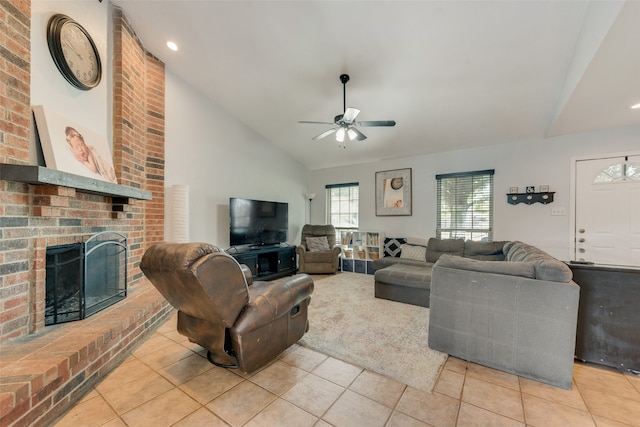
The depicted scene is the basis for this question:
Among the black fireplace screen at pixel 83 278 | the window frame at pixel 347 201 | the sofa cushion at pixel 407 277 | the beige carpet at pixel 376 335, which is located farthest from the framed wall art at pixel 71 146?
the window frame at pixel 347 201

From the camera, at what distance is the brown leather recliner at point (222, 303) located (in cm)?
151

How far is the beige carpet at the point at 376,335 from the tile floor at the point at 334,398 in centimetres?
11

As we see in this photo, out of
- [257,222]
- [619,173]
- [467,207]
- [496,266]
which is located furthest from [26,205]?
[619,173]

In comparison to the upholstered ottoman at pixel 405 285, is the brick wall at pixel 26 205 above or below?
above

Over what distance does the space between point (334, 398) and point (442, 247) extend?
330cm

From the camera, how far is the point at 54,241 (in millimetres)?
1875

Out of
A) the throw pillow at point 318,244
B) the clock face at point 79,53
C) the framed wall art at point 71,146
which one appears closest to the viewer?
the framed wall art at point 71,146

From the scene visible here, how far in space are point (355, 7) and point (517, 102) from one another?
2.43m

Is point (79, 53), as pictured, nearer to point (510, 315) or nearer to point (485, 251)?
point (510, 315)

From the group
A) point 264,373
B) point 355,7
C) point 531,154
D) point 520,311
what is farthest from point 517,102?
point 264,373

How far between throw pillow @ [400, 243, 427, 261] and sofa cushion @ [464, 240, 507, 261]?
2.24ft

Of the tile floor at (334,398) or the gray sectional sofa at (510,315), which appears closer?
the tile floor at (334,398)

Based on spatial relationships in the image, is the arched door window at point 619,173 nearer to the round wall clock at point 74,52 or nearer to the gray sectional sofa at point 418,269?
the gray sectional sofa at point 418,269

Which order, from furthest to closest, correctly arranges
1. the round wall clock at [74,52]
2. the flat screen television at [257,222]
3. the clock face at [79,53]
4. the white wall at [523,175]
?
the flat screen television at [257,222]
the white wall at [523,175]
the clock face at [79,53]
the round wall clock at [74,52]
